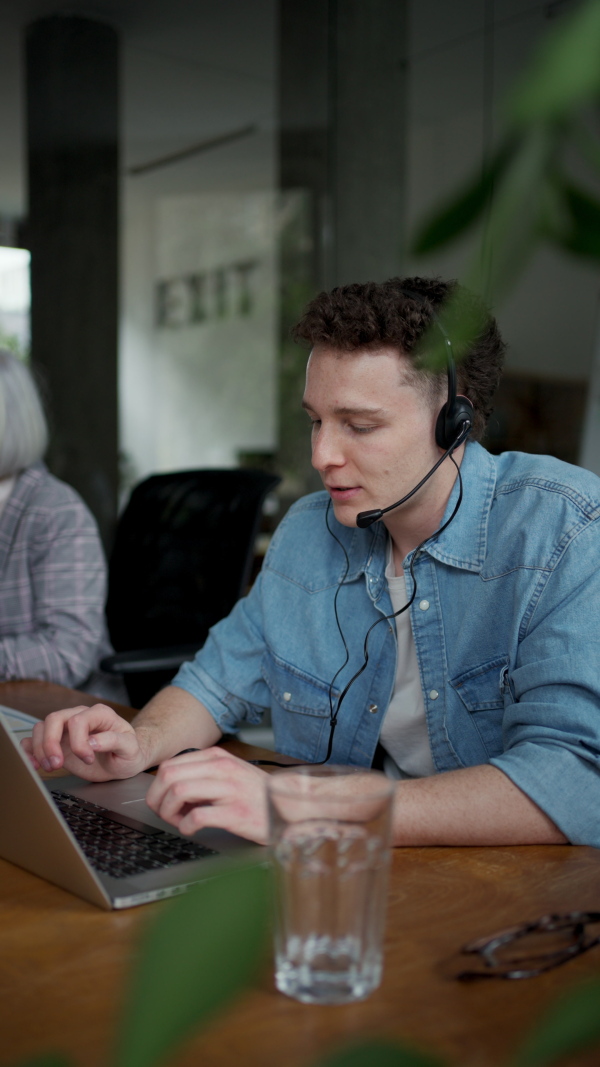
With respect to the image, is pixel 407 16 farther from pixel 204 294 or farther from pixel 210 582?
pixel 210 582

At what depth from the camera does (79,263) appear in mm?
3832

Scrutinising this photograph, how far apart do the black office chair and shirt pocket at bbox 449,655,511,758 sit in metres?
0.85

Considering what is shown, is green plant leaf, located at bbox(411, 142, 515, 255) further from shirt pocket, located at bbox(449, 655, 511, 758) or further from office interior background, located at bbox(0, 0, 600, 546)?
office interior background, located at bbox(0, 0, 600, 546)

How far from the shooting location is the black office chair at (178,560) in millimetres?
2070

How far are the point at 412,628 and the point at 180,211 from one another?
293 cm

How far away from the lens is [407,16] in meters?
3.37

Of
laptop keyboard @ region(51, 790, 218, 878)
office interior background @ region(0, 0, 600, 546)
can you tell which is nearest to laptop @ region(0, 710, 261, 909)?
laptop keyboard @ region(51, 790, 218, 878)

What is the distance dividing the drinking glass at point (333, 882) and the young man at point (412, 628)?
0.99ft

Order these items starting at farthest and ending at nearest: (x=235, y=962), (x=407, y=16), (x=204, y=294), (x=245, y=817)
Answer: (x=204, y=294), (x=407, y=16), (x=245, y=817), (x=235, y=962)

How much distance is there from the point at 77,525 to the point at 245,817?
1.31 m

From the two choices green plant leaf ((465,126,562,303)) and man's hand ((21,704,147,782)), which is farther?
man's hand ((21,704,147,782))

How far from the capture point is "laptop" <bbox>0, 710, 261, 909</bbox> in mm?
724

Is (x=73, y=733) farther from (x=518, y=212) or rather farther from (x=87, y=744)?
(x=518, y=212)

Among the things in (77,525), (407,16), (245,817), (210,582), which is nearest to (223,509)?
(210,582)
